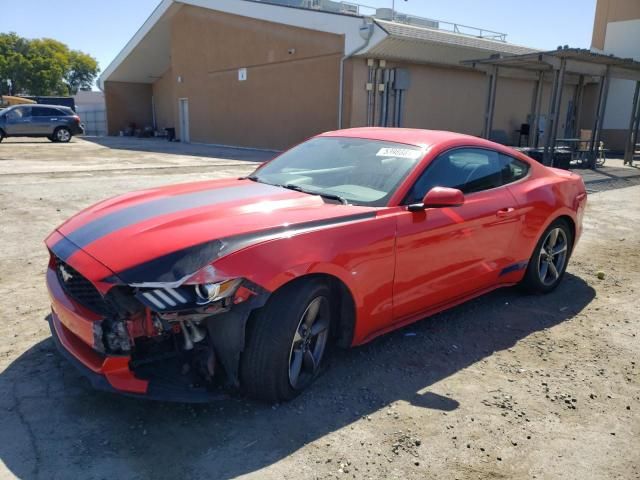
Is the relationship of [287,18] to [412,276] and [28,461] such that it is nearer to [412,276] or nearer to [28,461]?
[412,276]

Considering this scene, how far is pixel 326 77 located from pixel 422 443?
17.1 m

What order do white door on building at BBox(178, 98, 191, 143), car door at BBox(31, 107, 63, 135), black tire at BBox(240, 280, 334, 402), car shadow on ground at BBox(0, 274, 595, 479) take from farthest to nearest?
white door on building at BBox(178, 98, 191, 143) → car door at BBox(31, 107, 63, 135) → black tire at BBox(240, 280, 334, 402) → car shadow on ground at BBox(0, 274, 595, 479)

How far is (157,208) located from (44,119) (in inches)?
966

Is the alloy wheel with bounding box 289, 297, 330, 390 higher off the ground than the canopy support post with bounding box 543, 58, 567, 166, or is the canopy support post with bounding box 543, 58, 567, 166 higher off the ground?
the canopy support post with bounding box 543, 58, 567, 166

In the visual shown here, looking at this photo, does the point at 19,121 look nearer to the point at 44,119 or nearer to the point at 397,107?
the point at 44,119

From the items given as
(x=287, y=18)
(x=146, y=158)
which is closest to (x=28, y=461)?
(x=146, y=158)

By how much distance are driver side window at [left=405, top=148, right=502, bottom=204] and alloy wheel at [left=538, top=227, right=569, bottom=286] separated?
929 millimetres

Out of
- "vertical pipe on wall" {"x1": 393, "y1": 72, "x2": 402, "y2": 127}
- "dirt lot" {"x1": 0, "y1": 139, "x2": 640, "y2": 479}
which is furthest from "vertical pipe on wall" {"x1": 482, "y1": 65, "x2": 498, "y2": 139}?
"dirt lot" {"x1": 0, "y1": 139, "x2": 640, "y2": 479}

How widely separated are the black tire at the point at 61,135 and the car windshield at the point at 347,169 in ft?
78.7

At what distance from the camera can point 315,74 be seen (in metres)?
18.9

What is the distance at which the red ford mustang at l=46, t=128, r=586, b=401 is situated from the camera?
265cm

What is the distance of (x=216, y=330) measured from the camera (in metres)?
2.71

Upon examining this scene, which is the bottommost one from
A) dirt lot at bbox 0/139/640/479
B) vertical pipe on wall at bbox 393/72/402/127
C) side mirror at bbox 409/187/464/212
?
dirt lot at bbox 0/139/640/479

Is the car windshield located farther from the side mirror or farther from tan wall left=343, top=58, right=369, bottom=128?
tan wall left=343, top=58, right=369, bottom=128
